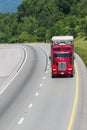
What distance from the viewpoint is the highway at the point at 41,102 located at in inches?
1203

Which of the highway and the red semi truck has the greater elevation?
the red semi truck

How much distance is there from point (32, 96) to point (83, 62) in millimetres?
24073

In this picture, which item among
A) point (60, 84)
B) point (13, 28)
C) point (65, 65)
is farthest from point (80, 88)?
point (13, 28)

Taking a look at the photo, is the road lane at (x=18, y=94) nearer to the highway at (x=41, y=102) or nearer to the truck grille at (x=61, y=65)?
the highway at (x=41, y=102)

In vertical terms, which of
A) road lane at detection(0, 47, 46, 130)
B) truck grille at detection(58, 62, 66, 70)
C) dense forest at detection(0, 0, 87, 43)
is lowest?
dense forest at detection(0, 0, 87, 43)

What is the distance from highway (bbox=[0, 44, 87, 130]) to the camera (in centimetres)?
3055

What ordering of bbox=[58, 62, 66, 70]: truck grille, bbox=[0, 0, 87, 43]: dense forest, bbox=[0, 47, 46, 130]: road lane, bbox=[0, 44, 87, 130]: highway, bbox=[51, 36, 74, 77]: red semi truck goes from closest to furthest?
bbox=[0, 44, 87, 130]: highway < bbox=[0, 47, 46, 130]: road lane < bbox=[51, 36, 74, 77]: red semi truck < bbox=[58, 62, 66, 70]: truck grille < bbox=[0, 0, 87, 43]: dense forest

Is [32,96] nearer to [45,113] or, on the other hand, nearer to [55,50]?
[45,113]

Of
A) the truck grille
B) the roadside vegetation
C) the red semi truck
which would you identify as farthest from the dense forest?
the truck grille

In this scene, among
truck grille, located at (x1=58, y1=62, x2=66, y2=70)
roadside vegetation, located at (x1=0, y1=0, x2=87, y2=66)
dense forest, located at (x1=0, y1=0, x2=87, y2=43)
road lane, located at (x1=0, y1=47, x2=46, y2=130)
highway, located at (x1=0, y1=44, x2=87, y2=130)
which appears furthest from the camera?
dense forest, located at (x1=0, y1=0, x2=87, y2=43)

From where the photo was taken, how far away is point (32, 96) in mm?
40781

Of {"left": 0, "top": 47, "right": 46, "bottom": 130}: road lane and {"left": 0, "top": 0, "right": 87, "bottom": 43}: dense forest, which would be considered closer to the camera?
{"left": 0, "top": 47, "right": 46, "bottom": 130}: road lane

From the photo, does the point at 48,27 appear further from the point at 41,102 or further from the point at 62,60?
the point at 41,102

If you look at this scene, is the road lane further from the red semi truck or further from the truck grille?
the truck grille
